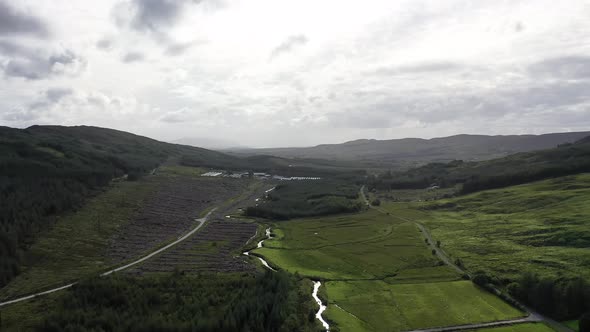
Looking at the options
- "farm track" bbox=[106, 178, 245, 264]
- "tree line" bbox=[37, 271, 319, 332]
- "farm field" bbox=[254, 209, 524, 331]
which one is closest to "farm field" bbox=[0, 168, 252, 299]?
"farm track" bbox=[106, 178, 245, 264]

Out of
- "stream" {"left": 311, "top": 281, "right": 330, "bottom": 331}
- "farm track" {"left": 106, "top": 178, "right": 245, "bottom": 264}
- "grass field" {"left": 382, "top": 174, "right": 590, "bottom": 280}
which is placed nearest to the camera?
"stream" {"left": 311, "top": 281, "right": 330, "bottom": 331}

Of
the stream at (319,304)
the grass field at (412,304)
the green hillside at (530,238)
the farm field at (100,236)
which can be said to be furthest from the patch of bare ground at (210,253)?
the green hillside at (530,238)

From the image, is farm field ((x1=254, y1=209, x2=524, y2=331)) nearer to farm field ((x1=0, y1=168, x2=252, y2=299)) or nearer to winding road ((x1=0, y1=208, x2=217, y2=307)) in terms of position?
winding road ((x1=0, y1=208, x2=217, y2=307))

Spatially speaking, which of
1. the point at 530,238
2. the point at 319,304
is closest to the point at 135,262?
the point at 319,304

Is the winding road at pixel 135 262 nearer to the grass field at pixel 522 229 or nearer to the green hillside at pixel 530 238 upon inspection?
the green hillside at pixel 530 238

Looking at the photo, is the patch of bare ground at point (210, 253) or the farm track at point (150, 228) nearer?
the patch of bare ground at point (210, 253)

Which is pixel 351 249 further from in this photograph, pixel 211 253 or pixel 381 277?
pixel 211 253

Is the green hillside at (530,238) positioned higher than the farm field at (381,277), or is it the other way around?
the green hillside at (530,238)
